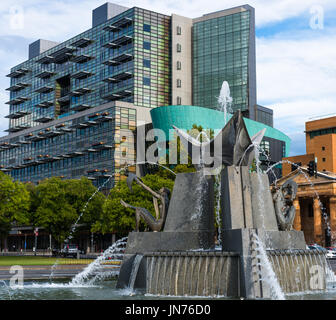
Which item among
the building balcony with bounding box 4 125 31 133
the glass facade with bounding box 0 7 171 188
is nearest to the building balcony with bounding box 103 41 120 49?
the glass facade with bounding box 0 7 171 188

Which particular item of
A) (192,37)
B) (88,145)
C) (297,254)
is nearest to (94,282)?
(297,254)

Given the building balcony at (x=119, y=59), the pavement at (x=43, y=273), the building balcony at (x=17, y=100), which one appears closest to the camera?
the pavement at (x=43, y=273)

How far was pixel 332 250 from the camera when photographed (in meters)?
53.7

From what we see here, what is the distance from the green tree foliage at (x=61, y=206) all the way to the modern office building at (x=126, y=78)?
2750 cm

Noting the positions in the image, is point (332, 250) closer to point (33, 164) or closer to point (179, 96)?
point (179, 96)

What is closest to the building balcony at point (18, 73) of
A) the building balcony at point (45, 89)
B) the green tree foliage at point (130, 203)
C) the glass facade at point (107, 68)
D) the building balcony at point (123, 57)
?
the glass facade at point (107, 68)

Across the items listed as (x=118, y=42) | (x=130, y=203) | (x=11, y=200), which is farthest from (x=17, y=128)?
(x=130, y=203)

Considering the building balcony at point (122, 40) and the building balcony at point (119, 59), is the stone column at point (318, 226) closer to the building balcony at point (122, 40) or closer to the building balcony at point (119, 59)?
the building balcony at point (119, 59)

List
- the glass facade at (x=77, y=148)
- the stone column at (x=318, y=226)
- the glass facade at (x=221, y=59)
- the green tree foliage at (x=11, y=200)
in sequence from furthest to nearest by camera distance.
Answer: the glass facade at (x=221, y=59) < the glass facade at (x=77, y=148) < the stone column at (x=318, y=226) < the green tree foliage at (x=11, y=200)

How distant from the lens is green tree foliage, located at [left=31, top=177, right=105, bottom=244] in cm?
6334

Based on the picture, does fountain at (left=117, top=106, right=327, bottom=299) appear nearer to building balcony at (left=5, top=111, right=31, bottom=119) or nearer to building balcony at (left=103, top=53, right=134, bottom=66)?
building balcony at (left=103, top=53, right=134, bottom=66)

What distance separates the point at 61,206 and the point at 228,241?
49.4m

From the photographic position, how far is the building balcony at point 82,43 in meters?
116
